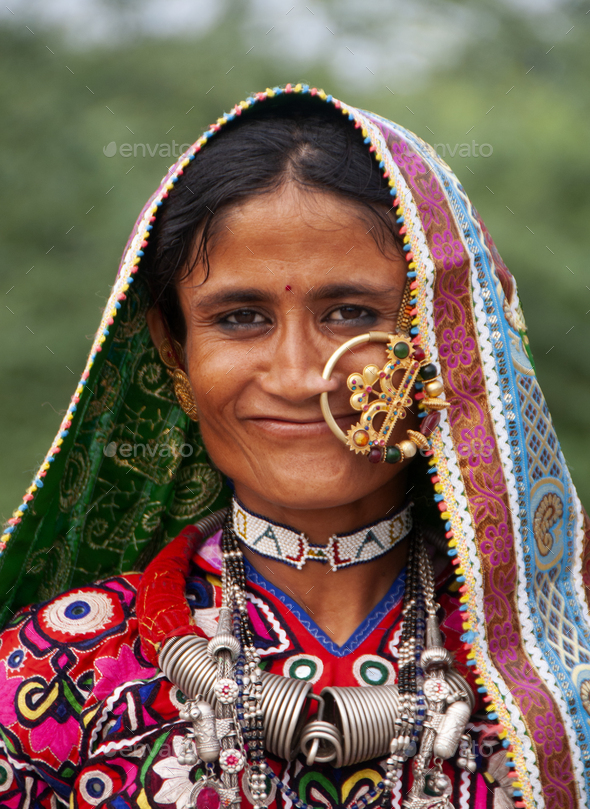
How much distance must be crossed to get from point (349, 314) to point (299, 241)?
0.63 feet

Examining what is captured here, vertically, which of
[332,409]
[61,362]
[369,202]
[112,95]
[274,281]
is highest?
[112,95]

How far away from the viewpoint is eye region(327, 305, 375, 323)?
1778 millimetres

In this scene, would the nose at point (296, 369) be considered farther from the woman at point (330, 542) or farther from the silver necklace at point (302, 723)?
the silver necklace at point (302, 723)

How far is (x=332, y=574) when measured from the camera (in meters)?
1.95

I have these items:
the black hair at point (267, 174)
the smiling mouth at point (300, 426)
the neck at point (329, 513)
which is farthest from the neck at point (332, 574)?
the black hair at point (267, 174)

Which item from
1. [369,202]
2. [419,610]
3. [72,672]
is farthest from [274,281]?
[72,672]

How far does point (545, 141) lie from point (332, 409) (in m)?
3.84

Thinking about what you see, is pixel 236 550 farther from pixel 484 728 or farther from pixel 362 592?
pixel 484 728

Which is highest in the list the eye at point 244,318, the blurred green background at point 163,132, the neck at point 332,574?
the blurred green background at point 163,132

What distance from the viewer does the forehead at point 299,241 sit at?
5.65 ft

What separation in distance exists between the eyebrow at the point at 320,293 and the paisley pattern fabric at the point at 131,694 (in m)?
0.68

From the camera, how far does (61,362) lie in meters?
4.91

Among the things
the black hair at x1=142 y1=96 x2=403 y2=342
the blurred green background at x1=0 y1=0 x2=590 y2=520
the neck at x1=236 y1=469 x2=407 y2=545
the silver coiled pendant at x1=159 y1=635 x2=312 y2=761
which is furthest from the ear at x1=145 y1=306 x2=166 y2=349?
the blurred green background at x1=0 y1=0 x2=590 y2=520

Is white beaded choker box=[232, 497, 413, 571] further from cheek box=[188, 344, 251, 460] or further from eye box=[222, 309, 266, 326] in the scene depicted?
eye box=[222, 309, 266, 326]
